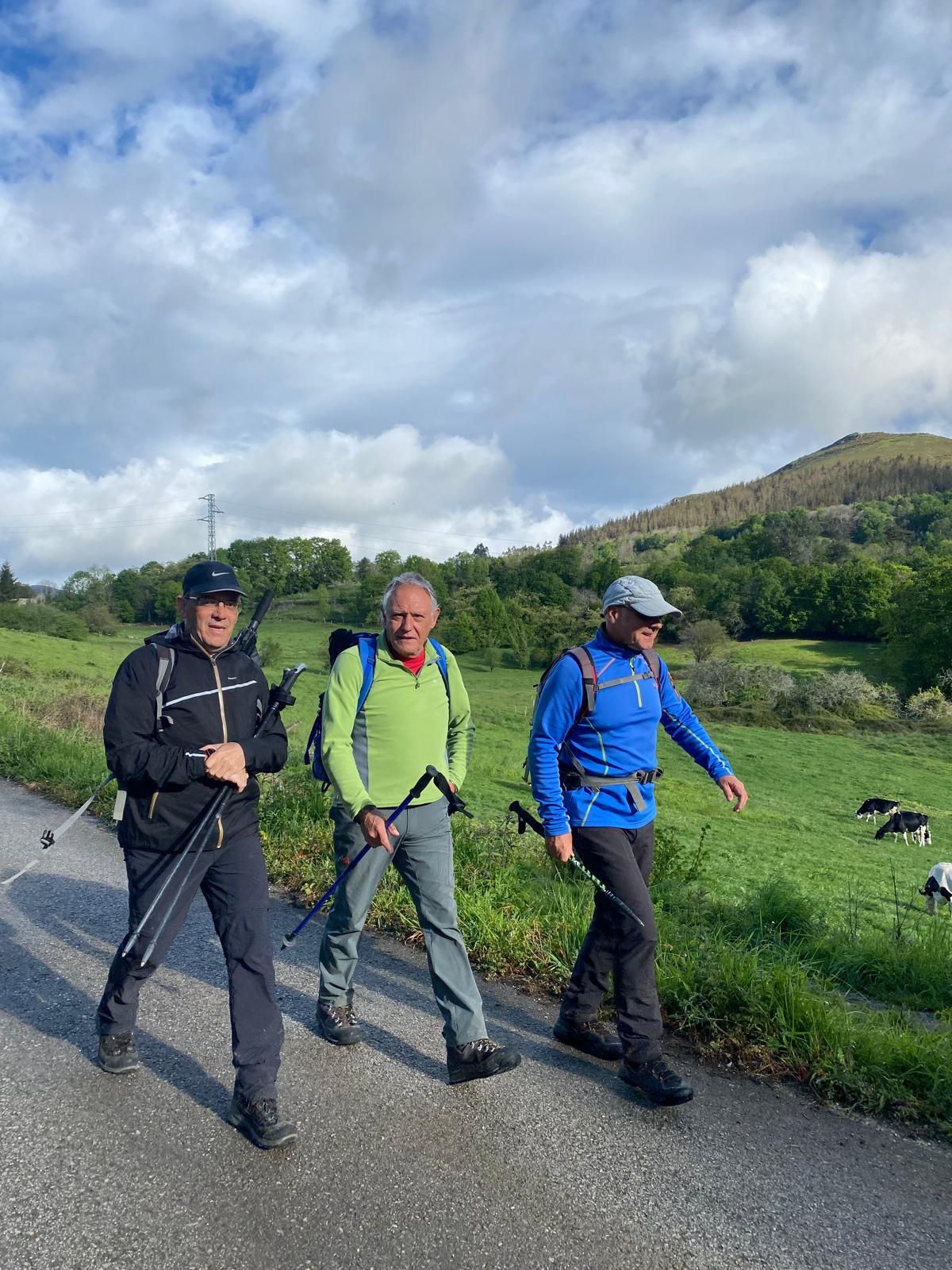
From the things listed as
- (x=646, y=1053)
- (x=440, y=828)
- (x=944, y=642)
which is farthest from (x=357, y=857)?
(x=944, y=642)

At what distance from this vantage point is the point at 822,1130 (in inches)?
140

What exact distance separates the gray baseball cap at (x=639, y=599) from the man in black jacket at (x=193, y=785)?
5.55ft

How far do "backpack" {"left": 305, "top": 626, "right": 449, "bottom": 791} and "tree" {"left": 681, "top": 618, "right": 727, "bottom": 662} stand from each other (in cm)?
9353

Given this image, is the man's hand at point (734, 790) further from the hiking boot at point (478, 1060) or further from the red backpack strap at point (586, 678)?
the hiking boot at point (478, 1060)

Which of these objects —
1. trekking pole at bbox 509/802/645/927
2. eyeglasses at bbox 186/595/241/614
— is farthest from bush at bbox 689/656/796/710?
eyeglasses at bbox 186/595/241/614

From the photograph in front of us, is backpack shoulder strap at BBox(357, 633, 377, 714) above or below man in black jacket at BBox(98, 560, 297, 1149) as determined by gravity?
above

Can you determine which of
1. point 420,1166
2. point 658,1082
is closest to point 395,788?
point 420,1166

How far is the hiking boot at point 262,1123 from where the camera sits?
3.31 metres

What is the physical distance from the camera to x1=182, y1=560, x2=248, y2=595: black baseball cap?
3865 mm

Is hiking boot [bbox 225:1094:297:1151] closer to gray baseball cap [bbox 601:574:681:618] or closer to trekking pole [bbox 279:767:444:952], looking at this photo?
trekking pole [bbox 279:767:444:952]

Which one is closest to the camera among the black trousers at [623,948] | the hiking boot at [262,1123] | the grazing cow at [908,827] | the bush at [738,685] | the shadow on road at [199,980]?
the hiking boot at [262,1123]

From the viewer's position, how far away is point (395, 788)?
13.9 ft

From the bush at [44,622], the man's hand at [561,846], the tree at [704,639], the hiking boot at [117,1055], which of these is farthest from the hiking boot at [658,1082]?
the tree at [704,639]

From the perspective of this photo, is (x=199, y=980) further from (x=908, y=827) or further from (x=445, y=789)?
(x=908, y=827)
